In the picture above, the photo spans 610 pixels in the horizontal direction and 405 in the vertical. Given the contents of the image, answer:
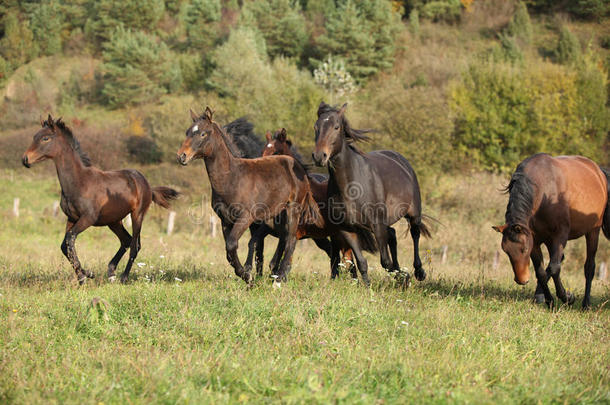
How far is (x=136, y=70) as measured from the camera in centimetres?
5272

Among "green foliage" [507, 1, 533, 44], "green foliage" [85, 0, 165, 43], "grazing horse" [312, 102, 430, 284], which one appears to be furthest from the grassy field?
"green foliage" [507, 1, 533, 44]

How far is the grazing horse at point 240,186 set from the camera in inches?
272

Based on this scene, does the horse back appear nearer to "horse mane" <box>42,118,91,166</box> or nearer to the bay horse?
the bay horse

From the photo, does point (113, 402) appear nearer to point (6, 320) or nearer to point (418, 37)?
point (6, 320)

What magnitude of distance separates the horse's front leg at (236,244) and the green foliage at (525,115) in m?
33.4

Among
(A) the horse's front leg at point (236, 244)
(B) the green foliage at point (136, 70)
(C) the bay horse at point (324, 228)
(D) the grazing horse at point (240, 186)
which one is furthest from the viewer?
(B) the green foliage at point (136, 70)

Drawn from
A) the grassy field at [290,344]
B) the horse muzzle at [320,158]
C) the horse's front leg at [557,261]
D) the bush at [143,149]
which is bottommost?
the bush at [143,149]

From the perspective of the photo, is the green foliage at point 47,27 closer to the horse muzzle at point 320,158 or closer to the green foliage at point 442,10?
the green foliage at point 442,10

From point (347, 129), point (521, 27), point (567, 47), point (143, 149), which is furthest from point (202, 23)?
point (347, 129)

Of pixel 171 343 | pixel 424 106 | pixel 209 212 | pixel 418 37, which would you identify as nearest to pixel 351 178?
pixel 171 343

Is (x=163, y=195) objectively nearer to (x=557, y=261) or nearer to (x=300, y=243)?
(x=557, y=261)

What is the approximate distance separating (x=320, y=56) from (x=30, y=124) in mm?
29000

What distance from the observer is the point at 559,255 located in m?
7.17

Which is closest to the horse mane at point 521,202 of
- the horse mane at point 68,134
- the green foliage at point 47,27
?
the horse mane at point 68,134
